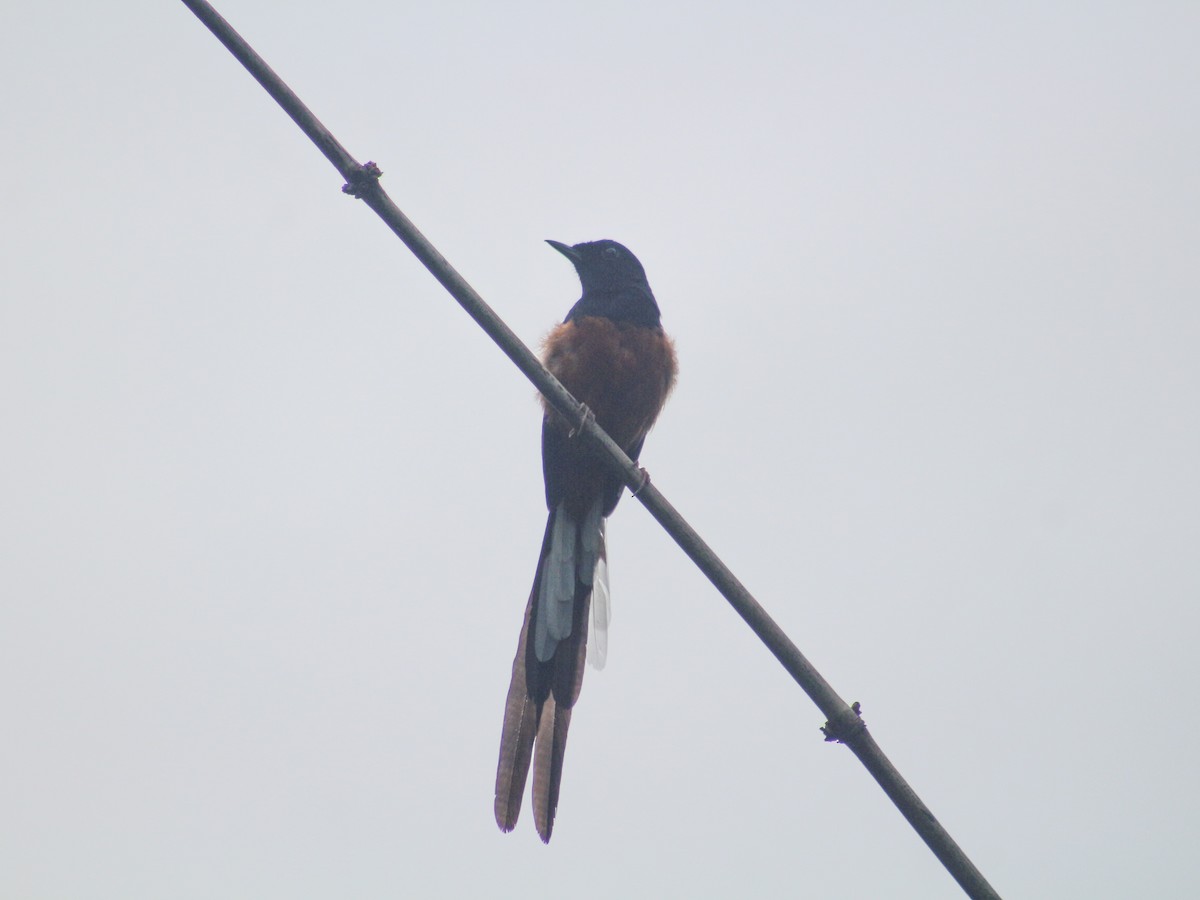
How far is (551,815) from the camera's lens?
3.34 meters

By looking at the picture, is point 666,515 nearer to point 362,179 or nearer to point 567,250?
point 362,179

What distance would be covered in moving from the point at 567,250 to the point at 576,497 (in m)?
1.53

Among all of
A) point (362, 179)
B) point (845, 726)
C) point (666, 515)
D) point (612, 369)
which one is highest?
point (612, 369)

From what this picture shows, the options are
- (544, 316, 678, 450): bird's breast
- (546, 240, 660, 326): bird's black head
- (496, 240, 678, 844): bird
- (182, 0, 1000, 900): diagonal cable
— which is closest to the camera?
(182, 0, 1000, 900): diagonal cable

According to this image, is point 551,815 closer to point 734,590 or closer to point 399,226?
point 734,590

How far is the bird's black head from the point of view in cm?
513

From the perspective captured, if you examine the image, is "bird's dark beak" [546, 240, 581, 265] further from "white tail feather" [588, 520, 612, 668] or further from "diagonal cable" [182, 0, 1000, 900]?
"diagonal cable" [182, 0, 1000, 900]

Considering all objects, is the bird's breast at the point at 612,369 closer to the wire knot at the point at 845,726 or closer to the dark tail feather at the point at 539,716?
the dark tail feather at the point at 539,716

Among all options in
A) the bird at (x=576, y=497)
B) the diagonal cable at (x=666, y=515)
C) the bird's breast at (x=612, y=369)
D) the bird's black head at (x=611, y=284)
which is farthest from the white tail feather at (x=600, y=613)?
the diagonal cable at (x=666, y=515)

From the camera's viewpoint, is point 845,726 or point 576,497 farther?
point 576,497

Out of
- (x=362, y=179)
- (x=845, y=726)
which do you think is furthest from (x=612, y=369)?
(x=845, y=726)

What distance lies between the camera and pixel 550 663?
4.01 m

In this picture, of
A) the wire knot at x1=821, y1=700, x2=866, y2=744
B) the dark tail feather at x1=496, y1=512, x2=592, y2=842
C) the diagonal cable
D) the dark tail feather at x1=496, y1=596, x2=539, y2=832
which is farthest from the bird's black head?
the wire knot at x1=821, y1=700, x2=866, y2=744

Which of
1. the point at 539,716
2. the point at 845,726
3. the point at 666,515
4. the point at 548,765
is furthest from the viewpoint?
the point at 539,716
